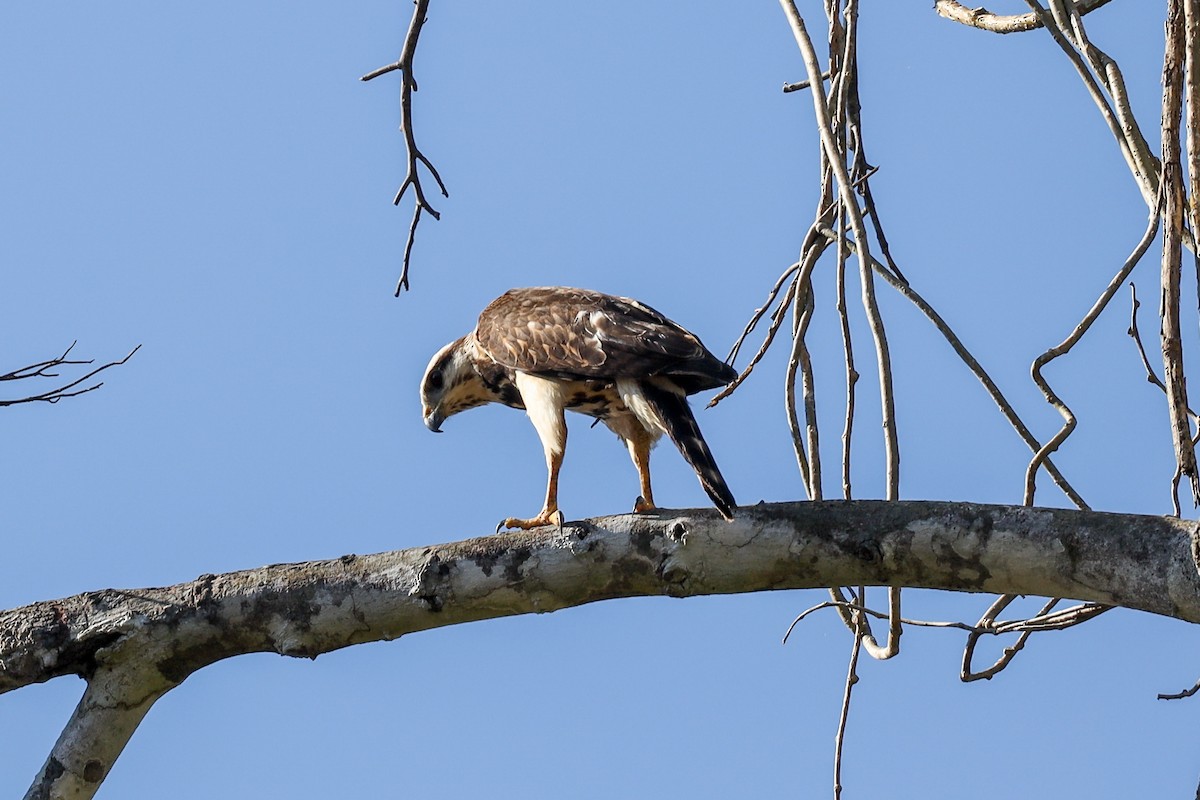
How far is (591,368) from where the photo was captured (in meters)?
4.94

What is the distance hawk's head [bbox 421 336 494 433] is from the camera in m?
5.94

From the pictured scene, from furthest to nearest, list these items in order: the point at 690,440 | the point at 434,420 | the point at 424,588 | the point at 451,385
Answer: the point at 434,420 < the point at 451,385 < the point at 690,440 < the point at 424,588

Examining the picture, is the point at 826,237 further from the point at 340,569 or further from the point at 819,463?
the point at 340,569

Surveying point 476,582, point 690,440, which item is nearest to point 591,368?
point 690,440

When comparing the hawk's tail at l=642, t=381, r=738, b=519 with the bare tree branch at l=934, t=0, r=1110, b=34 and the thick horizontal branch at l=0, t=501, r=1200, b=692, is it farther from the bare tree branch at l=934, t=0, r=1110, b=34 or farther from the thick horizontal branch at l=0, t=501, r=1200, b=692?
the bare tree branch at l=934, t=0, r=1110, b=34

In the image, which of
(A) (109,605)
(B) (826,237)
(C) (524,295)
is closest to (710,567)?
(B) (826,237)

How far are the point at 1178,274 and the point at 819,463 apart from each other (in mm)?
1134

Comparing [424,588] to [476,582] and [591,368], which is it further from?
[591,368]

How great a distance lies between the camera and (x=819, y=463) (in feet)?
13.3

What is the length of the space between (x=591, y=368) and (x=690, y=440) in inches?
20.6

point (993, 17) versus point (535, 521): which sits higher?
point (993, 17)

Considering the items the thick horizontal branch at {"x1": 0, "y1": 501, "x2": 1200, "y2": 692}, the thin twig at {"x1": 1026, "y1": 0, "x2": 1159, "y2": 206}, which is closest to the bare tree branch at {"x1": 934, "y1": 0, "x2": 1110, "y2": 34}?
the thin twig at {"x1": 1026, "y1": 0, "x2": 1159, "y2": 206}

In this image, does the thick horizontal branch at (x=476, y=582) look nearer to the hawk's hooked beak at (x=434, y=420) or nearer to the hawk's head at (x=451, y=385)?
the hawk's head at (x=451, y=385)

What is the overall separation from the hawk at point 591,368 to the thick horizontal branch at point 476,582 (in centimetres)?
50
